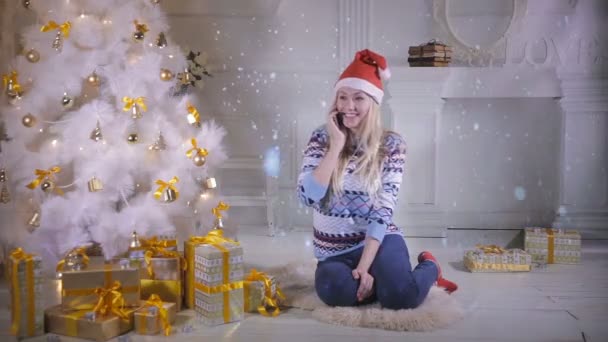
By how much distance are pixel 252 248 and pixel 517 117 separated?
1783mm

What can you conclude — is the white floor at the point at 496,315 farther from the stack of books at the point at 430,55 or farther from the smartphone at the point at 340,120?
the stack of books at the point at 430,55

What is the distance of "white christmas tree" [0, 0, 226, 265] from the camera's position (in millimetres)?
2633

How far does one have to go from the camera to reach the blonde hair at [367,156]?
7.54ft

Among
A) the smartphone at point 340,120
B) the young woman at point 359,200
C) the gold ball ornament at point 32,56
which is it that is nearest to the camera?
the young woman at point 359,200

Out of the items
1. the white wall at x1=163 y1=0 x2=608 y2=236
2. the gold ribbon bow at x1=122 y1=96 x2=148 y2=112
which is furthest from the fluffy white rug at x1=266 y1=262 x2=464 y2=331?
the white wall at x1=163 y1=0 x2=608 y2=236

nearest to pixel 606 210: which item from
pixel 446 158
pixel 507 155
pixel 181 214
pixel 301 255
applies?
pixel 507 155

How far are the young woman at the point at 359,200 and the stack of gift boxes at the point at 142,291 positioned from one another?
262 millimetres

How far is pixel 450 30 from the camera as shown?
12.7ft

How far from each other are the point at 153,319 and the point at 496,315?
1139 millimetres

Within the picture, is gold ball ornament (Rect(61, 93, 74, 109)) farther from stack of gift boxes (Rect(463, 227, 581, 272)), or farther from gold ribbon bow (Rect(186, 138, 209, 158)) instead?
stack of gift boxes (Rect(463, 227, 581, 272))

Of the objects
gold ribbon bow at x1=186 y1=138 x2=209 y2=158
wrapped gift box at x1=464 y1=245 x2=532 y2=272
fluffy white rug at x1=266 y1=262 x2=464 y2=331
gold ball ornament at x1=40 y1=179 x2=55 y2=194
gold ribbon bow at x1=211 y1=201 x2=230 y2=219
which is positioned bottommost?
fluffy white rug at x1=266 y1=262 x2=464 y2=331

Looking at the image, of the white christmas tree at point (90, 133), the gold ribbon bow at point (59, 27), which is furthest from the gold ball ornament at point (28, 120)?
the gold ribbon bow at point (59, 27)

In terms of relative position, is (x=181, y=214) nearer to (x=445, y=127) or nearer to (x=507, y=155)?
(x=445, y=127)

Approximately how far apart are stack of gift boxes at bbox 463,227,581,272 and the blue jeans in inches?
28.3
